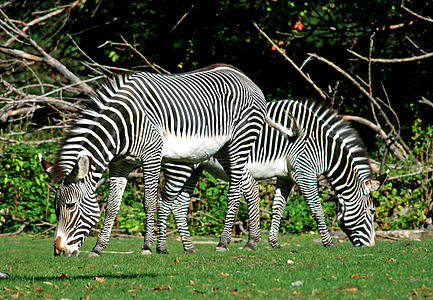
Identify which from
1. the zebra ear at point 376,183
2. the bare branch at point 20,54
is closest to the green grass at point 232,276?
the zebra ear at point 376,183

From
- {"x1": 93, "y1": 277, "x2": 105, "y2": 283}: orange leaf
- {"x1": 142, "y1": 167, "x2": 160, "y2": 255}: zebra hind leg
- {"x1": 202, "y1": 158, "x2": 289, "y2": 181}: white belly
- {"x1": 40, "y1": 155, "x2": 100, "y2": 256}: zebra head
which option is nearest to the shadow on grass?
{"x1": 93, "y1": 277, "x2": 105, "y2": 283}: orange leaf

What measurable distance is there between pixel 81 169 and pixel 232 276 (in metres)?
2.55

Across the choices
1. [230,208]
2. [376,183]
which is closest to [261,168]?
[230,208]

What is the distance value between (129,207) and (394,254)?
6.92 metres

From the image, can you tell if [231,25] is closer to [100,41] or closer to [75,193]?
[100,41]

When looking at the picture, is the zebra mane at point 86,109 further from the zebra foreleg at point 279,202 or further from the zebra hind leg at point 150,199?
the zebra foreleg at point 279,202

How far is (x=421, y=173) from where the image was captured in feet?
41.9

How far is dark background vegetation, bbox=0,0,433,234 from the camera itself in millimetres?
12781

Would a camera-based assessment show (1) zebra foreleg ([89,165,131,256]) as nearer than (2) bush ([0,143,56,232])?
Yes

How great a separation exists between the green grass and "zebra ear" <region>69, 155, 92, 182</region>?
3.42 ft

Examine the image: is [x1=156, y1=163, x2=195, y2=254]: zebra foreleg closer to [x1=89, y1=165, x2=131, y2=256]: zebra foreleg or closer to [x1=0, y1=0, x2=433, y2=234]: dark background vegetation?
[x1=89, y1=165, x2=131, y2=256]: zebra foreleg

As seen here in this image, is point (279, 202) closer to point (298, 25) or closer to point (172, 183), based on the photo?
point (172, 183)

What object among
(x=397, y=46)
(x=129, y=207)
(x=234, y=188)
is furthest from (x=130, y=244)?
(x=397, y=46)

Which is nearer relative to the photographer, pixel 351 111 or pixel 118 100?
pixel 118 100
